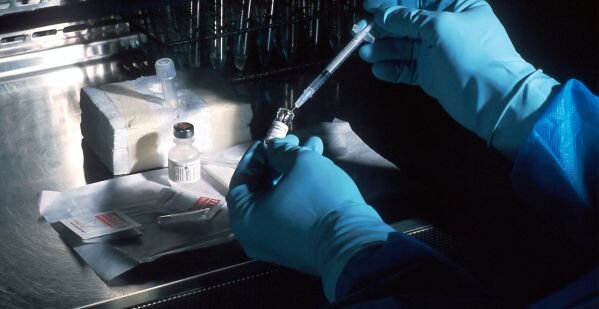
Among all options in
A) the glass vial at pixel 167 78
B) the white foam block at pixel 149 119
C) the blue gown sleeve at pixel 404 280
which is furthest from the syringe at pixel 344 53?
the blue gown sleeve at pixel 404 280

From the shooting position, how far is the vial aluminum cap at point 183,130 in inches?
58.0

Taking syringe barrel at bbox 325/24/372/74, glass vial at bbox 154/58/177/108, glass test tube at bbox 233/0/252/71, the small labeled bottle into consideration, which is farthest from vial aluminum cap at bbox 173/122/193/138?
glass test tube at bbox 233/0/252/71

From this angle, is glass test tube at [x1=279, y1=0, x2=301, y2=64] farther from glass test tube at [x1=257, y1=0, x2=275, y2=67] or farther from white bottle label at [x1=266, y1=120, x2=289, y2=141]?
white bottle label at [x1=266, y1=120, x2=289, y2=141]

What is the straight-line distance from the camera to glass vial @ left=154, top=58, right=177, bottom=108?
5.24 ft

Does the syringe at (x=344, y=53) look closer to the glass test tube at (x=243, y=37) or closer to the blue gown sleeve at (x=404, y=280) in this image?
the glass test tube at (x=243, y=37)

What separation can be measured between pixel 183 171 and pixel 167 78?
0.76 ft

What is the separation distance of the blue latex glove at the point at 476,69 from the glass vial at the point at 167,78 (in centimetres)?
40

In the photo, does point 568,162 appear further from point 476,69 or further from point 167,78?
point 167,78

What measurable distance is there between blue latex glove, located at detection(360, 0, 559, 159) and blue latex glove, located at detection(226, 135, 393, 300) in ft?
1.08

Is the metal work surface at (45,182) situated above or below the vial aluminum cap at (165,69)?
below

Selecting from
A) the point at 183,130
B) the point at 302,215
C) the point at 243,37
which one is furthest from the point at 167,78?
the point at 302,215

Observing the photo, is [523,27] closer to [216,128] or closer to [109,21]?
[216,128]

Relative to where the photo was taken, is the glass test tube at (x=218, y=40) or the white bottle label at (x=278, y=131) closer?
the white bottle label at (x=278, y=131)

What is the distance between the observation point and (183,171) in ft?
4.87
